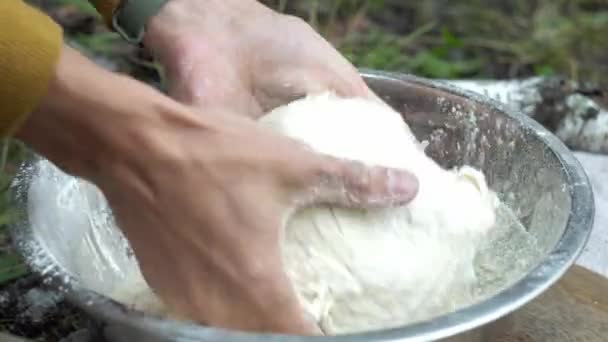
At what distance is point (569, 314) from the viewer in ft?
4.24

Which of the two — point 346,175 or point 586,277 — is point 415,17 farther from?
point 346,175

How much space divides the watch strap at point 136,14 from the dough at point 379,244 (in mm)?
294

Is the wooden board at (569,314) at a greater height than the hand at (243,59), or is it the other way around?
the hand at (243,59)

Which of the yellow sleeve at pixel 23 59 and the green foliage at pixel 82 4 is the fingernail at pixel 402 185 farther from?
the green foliage at pixel 82 4

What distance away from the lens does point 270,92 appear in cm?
121

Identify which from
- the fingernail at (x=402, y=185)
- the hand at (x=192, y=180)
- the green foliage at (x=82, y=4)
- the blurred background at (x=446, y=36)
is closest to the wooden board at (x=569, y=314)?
the fingernail at (x=402, y=185)

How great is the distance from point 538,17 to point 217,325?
1.97m

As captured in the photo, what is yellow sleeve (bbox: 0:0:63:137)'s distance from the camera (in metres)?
0.82

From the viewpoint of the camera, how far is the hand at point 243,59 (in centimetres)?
119

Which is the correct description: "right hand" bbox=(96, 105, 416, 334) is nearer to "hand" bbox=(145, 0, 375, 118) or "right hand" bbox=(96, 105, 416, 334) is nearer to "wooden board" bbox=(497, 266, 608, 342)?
"hand" bbox=(145, 0, 375, 118)

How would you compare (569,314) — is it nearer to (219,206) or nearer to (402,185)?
(402,185)

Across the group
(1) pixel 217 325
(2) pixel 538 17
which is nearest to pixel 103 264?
(1) pixel 217 325

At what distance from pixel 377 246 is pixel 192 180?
0.24 meters

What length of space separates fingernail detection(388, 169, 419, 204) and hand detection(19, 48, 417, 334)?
3 centimetres
